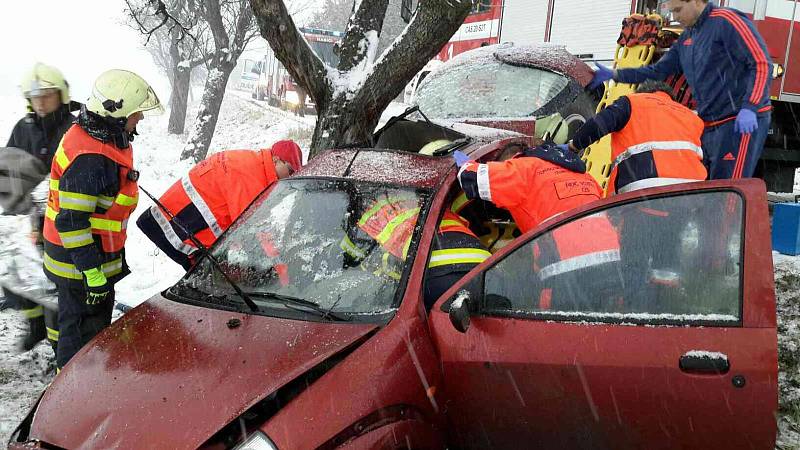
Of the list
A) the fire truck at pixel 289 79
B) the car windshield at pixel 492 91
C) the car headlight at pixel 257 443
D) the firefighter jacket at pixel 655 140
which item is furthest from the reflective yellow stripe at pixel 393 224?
the fire truck at pixel 289 79

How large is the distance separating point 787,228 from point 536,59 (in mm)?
2961

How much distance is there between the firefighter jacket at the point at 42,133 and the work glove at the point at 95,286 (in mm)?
1325

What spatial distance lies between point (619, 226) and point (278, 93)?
2385cm

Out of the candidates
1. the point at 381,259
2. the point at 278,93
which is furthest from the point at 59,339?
the point at 278,93

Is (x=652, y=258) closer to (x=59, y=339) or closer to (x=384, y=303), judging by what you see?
(x=384, y=303)

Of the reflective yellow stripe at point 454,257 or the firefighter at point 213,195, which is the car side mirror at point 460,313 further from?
the firefighter at point 213,195

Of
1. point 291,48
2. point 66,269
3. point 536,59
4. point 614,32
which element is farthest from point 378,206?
point 614,32

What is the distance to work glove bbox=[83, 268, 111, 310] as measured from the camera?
3.33 metres

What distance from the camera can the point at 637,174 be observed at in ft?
11.5

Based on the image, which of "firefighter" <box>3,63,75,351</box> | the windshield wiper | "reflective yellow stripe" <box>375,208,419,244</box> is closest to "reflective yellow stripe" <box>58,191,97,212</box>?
"firefighter" <box>3,63,75,351</box>

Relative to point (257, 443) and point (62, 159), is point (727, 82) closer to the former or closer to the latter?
point (257, 443)

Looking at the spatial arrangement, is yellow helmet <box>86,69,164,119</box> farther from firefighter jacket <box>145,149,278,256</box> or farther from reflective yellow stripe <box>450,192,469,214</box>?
reflective yellow stripe <box>450,192,469,214</box>

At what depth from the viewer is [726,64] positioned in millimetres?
4199

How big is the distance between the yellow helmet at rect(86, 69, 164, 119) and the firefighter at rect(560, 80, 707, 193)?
2.35 meters
